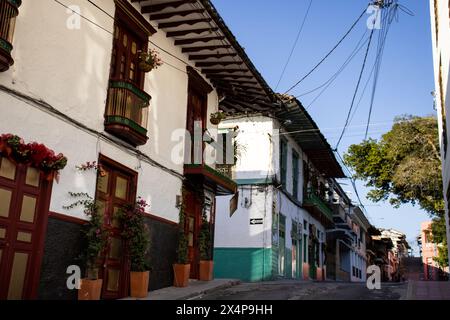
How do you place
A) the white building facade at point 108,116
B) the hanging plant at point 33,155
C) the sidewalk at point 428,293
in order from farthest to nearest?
the sidewalk at point 428,293, the white building facade at point 108,116, the hanging plant at point 33,155

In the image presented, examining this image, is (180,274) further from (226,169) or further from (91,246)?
(226,169)

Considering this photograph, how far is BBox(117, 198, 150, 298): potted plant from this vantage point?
33.9 ft

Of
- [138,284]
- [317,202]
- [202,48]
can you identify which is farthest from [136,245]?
[317,202]

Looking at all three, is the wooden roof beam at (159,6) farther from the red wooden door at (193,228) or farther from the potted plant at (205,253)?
the potted plant at (205,253)

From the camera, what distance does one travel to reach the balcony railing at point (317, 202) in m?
24.0

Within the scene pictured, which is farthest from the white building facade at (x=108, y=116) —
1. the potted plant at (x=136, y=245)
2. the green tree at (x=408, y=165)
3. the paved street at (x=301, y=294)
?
the green tree at (x=408, y=165)

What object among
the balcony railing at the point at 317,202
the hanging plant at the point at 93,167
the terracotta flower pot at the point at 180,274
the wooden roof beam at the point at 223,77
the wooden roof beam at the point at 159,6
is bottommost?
the terracotta flower pot at the point at 180,274

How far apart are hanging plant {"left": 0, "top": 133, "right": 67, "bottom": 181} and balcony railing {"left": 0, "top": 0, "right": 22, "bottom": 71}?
107 cm

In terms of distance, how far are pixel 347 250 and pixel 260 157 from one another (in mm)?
19478

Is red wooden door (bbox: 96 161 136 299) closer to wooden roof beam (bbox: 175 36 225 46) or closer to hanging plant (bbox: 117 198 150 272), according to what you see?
hanging plant (bbox: 117 198 150 272)

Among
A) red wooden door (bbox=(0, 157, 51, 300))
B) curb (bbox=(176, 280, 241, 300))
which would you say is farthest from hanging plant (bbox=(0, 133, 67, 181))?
curb (bbox=(176, 280, 241, 300))

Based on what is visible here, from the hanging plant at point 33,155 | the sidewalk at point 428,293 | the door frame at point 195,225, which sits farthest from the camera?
the door frame at point 195,225

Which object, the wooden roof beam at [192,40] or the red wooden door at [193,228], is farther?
the red wooden door at [193,228]

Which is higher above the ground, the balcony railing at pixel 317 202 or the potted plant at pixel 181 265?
the balcony railing at pixel 317 202
